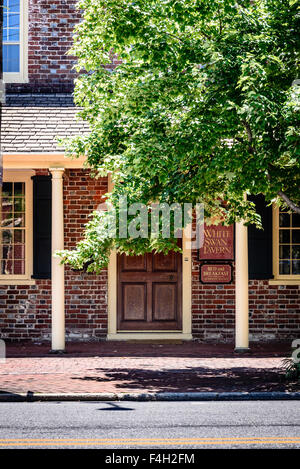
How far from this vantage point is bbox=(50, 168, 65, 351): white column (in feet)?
45.1

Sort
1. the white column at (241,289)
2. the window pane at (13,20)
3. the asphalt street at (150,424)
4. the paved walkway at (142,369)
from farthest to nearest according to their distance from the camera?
1. the window pane at (13,20)
2. the white column at (241,289)
3. the paved walkway at (142,369)
4. the asphalt street at (150,424)

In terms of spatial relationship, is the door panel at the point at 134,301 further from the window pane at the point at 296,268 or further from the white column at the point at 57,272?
the window pane at the point at 296,268

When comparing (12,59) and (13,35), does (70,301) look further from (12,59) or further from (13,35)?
(13,35)

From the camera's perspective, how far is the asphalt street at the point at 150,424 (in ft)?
22.5

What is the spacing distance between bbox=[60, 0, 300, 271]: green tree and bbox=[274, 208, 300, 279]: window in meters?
4.59

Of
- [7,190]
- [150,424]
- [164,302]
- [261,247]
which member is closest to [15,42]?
[7,190]

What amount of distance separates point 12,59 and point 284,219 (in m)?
6.87

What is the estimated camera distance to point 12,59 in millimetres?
16297

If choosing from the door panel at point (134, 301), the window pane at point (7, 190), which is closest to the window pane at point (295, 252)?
the door panel at point (134, 301)

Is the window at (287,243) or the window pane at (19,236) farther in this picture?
the window at (287,243)

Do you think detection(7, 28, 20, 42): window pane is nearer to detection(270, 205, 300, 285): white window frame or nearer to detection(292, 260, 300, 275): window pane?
detection(270, 205, 300, 285): white window frame

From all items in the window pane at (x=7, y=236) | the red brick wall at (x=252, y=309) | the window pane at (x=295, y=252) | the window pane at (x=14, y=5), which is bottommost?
the red brick wall at (x=252, y=309)

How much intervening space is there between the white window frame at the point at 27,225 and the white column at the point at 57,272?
1645 millimetres
